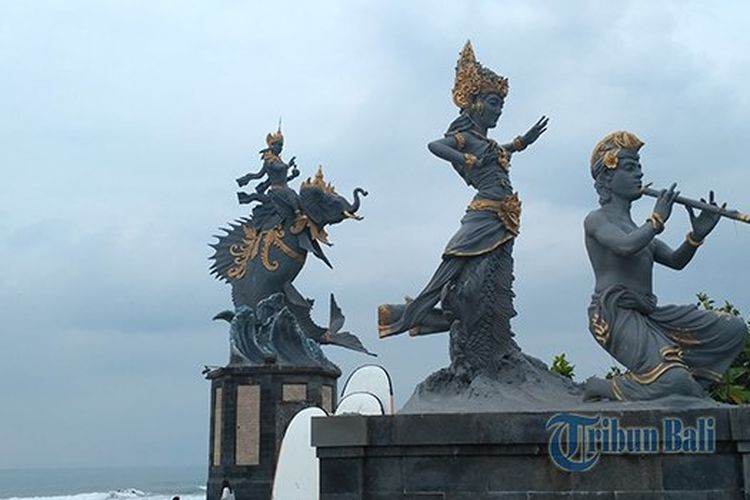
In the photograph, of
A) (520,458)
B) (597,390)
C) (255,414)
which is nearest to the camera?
(520,458)

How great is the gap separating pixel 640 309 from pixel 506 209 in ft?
5.02

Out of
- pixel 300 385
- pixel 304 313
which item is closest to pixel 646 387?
pixel 300 385

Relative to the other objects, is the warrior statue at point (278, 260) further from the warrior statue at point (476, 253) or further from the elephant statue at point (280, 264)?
the warrior statue at point (476, 253)

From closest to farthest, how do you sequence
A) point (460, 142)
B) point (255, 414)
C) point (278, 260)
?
point (460, 142) → point (255, 414) → point (278, 260)

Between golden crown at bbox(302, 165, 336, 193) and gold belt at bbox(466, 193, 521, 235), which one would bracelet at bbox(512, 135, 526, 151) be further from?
golden crown at bbox(302, 165, 336, 193)

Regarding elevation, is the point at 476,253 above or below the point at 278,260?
below

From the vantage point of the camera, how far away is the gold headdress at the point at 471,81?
8.22 metres

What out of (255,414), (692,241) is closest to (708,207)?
(692,241)

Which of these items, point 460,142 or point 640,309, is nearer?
point 640,309

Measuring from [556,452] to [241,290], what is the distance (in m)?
15.2

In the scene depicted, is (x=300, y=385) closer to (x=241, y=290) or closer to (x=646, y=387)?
(x=241, y=290)

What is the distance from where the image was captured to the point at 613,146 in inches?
288

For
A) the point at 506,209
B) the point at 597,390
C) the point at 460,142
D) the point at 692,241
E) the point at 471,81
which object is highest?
the point at 471,81

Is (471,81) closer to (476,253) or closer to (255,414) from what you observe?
(476,253)
